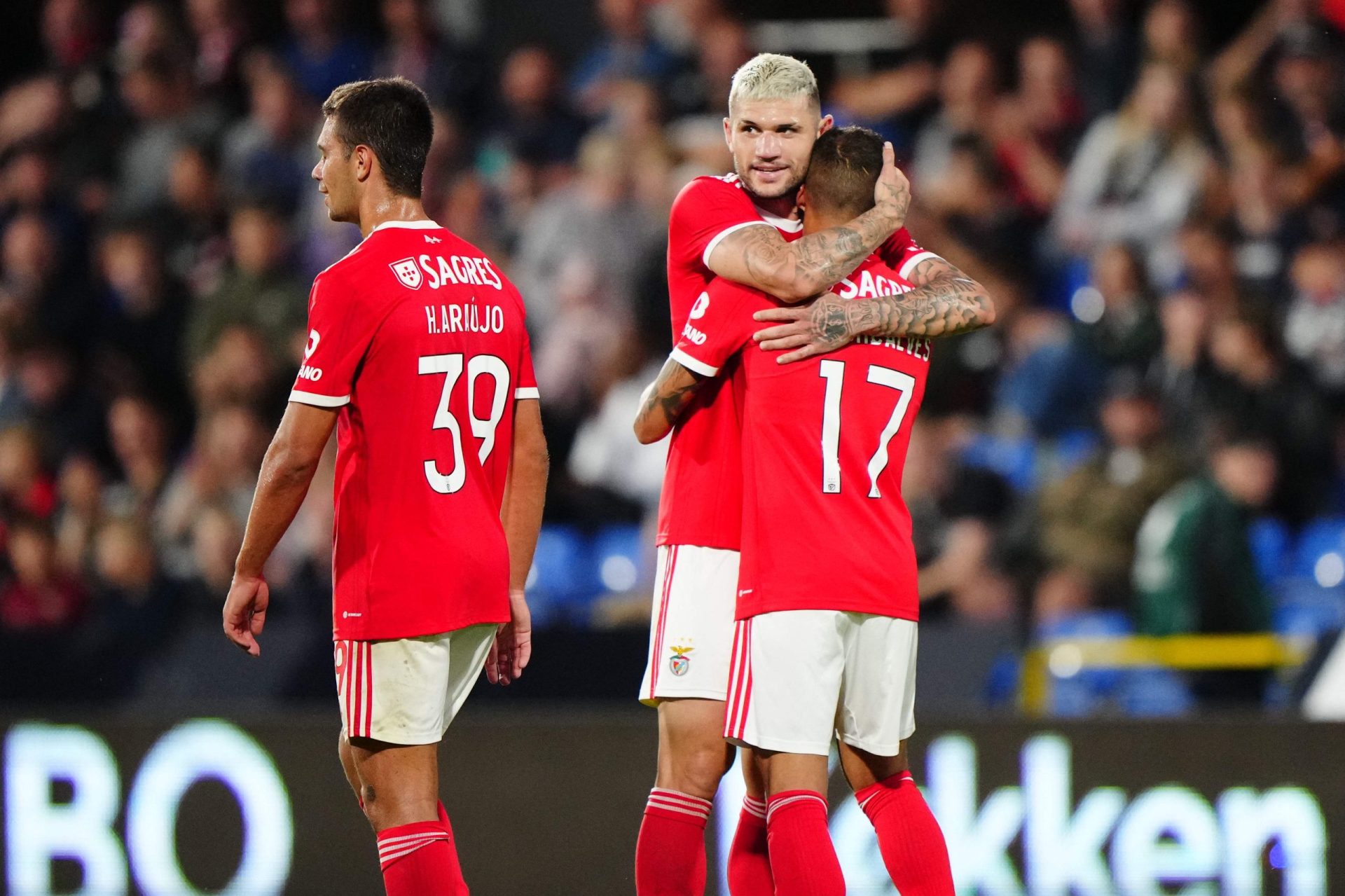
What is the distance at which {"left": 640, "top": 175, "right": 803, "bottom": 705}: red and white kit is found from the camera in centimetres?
449

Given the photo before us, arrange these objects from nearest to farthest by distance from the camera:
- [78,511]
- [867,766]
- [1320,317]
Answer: [867,766], [1320,317], [78,511]

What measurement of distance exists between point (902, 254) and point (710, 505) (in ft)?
2.60

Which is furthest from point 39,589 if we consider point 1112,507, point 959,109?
point 959,109

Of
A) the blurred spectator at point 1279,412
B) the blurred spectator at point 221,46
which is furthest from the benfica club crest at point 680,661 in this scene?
the blurred spectator at point 221,46

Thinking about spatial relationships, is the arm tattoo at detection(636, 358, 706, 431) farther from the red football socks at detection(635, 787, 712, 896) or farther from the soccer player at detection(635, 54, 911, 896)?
the red football socks at detection(635, 787, 712, 896)

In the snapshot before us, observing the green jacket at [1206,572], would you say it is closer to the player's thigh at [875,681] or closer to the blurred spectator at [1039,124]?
the blurred spectator at [1039,124]

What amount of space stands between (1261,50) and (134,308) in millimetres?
6171

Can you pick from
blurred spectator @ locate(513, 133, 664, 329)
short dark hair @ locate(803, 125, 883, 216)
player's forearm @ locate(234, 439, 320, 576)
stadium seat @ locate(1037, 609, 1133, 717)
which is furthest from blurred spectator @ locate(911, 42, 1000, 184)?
player's forearm @ locate(234, 439, 320, 576)

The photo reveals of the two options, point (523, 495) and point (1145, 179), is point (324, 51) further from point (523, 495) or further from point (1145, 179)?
point (523, 495)

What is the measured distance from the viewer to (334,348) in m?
4.07

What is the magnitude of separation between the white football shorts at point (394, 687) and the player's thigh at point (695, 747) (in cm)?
62

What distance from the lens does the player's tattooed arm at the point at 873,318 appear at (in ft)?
13.8

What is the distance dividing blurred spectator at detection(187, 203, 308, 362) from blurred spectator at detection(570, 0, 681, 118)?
197 centimetres

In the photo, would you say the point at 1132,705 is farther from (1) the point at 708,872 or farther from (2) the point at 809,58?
(2) the point at 809,58
